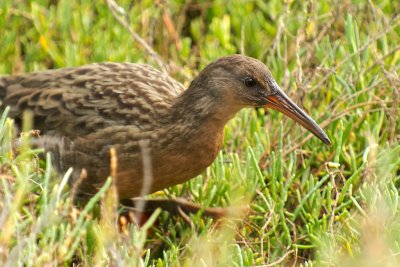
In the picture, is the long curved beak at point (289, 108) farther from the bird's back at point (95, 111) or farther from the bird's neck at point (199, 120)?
the bird's back at point (95, 111)

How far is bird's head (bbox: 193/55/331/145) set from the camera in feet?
15.3

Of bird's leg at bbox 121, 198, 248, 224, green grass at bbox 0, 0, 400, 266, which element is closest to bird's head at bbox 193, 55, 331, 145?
green grass at bbox 0, 0, 400, 266

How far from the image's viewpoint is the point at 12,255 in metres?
3.27

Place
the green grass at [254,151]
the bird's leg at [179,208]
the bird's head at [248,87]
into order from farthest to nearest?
the bird's leg at [179,208]
the bird's head at [248,87]
the green grass at [254,151]

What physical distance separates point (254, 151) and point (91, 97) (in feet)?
3.06

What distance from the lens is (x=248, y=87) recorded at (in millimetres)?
4664

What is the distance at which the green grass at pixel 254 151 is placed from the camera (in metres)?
3.92

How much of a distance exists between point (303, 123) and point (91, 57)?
1.90m

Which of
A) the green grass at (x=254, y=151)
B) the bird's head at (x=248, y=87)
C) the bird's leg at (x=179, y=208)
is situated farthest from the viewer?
the bird's leg at (x=179, y=208)

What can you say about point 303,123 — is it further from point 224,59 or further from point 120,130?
point 120,130

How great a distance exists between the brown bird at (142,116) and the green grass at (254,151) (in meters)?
0.21

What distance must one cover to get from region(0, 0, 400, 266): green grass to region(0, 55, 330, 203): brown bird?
21cm

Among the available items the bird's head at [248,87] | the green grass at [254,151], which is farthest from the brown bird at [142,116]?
the green grass at [254,151]

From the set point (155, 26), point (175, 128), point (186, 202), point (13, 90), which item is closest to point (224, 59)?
point (175, 128)
